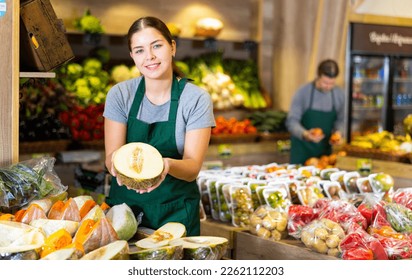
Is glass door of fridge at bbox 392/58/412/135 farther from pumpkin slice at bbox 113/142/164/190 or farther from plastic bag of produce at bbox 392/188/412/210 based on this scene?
pumpkin slice at bbox 113/142/164/190

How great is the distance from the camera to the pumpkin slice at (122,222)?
2.60m

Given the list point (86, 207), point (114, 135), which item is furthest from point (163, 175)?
point (114, 135)

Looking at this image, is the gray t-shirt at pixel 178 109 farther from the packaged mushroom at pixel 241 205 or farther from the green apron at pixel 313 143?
the green apron at pixel 313 143

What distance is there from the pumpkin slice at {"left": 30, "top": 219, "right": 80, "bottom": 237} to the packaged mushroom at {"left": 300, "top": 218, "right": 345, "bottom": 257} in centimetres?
109

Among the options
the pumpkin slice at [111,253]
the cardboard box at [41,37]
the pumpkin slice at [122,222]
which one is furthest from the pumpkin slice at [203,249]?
the cardboard box at [41,37]

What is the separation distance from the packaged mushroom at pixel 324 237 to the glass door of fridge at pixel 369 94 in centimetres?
558

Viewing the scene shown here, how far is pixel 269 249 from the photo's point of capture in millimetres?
3256

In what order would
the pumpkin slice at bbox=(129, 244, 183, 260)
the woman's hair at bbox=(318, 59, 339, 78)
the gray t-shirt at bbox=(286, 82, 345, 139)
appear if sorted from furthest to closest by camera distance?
the gray t-shirt at bbox=(286, 82, 345, 139) → the woman's hair at bbox=(318, 59, 339, 78) → the pumpkin slice at bbox=(129, 244, 183, 260)

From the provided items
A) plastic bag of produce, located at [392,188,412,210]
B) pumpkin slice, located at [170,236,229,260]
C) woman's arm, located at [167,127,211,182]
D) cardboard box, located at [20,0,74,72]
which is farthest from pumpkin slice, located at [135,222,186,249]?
plastic bag of produce, located at [392,188,412,210]

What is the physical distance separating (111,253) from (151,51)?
1.07 metres

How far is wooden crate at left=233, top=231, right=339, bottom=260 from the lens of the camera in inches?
120
